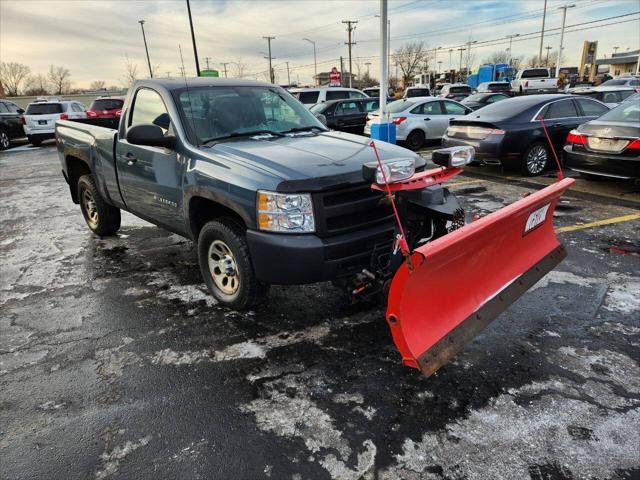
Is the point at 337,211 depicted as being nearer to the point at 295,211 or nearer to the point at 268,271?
the point at 295,211

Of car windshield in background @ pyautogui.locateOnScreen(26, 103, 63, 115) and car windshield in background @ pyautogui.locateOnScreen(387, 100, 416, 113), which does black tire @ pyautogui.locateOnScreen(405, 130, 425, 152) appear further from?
car windshield in background @ pyautogui.locateOnScreen(26, 103, 63, 115)

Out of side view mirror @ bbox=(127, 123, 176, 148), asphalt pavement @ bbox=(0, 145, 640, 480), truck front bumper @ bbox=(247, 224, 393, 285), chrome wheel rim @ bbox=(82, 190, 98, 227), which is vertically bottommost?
asphalt pavement @ bbox=(0, 145, 640, 480)

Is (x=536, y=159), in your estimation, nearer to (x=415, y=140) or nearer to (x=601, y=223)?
(x=601, y=223)

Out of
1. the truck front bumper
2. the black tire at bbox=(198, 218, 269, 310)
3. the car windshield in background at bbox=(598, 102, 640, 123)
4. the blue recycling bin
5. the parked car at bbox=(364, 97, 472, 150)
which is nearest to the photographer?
the truck front bumper

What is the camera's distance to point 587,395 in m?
2.85

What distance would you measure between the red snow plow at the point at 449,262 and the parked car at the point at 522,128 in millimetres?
5690

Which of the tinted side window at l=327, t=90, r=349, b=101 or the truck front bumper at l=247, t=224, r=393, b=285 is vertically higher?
the tinted side window at l=327, t=90, r=349, b=101

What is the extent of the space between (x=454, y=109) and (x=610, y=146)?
7690mm

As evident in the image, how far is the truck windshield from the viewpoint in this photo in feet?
13.7

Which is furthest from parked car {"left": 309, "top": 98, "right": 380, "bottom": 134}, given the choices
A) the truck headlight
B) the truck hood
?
the truck headlight

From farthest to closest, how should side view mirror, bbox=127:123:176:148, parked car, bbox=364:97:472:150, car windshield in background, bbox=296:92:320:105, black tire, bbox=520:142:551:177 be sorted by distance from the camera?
1. car windshield in background, bbox=296:92:320:105
2. parked car, bbox=364:97:472:150
3. black tire, bbox=520:142:551:177
4. side view mirror, bbox=127:123:176:148

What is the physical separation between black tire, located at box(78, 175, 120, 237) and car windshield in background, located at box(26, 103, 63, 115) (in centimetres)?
1587

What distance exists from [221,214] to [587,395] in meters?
3.06

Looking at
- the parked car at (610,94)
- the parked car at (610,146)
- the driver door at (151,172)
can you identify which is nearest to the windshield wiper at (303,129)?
the driver door at (151,172)
